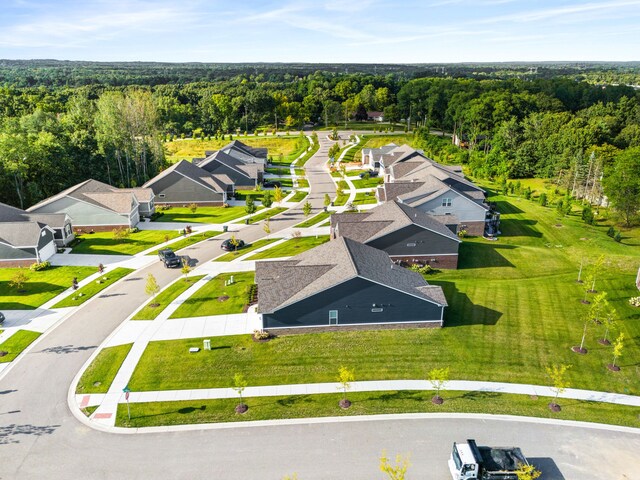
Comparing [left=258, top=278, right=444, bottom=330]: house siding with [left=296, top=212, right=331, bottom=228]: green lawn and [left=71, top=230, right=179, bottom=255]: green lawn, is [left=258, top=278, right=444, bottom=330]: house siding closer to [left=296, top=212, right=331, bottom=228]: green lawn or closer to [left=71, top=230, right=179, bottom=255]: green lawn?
[left=71, top=230, right=179, bottom=255]: green lawn

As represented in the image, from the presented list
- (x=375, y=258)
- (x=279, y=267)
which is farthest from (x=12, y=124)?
(x=375, y=258)

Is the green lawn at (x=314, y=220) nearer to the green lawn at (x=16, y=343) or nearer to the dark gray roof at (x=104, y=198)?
the dark gray roof at (x=104, y=198)

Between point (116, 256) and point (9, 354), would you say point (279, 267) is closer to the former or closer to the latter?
point (9, 354)

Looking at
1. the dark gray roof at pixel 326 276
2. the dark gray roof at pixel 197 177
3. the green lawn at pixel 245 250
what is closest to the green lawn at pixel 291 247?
the green lawn at pixel 245 250

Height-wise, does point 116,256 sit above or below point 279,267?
below

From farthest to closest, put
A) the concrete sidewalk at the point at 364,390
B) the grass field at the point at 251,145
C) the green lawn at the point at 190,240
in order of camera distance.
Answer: the grass field at the point at 251,145, the green lawn at the point at 190,240, the concrete sidewalk at the point at 364,390
